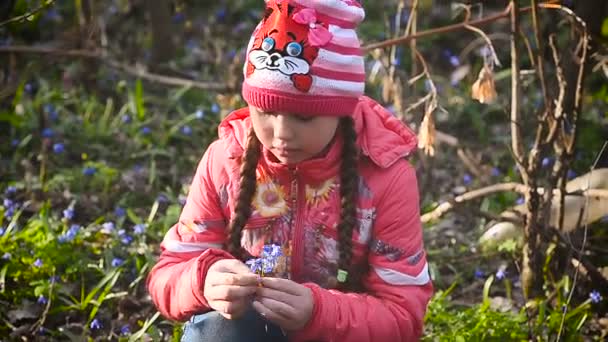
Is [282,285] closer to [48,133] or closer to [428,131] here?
[428,131]

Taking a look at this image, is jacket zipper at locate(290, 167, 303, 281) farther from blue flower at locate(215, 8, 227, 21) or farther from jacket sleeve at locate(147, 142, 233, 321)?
blue flower at locate(215, 8, 227, 21)

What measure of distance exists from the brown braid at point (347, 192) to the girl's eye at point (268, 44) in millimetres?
341

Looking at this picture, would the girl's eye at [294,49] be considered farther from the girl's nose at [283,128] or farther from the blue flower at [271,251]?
→ the blue flower at [271,251]

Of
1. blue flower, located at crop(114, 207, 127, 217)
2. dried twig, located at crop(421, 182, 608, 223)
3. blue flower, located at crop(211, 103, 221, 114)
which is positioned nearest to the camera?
dried twig, located at crop(421, 182, 608, 223)

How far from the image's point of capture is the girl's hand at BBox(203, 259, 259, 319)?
95.7 inches

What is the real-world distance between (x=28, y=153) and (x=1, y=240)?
0.99 meters

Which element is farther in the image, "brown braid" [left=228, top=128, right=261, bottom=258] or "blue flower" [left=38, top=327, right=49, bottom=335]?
"blue flower" [left=38, top=327, right=49, bottom=335]

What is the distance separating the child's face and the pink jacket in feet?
0.32

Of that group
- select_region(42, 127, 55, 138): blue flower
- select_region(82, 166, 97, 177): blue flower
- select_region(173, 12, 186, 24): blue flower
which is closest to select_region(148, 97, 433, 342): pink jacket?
select_region(82, 166, 97, 177): blue flower

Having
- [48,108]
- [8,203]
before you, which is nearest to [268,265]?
[8,203]

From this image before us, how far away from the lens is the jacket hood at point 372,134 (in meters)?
2.65

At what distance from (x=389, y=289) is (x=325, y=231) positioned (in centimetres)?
24

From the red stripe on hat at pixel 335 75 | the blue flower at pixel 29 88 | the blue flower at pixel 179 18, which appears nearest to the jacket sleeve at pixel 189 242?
the red stripe on hat at pixel 335 75

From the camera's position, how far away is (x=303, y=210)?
8.79 feet
